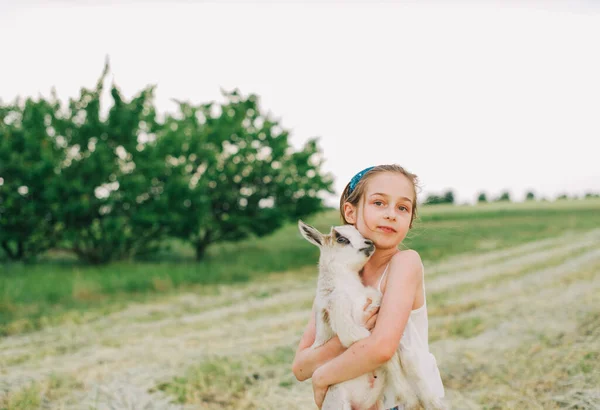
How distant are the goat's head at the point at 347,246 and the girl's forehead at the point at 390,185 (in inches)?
8.9

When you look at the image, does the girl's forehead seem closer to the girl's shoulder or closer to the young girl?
the young girl

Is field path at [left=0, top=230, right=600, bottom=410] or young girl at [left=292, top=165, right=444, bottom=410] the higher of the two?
young girl at [left=292, top=165, right=444, bottom=410]

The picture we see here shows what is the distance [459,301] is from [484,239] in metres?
12.8

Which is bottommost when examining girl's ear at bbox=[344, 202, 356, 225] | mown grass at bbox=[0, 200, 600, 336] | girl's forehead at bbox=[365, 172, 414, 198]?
mown grass at bbox=[0, 200, 600, 336]

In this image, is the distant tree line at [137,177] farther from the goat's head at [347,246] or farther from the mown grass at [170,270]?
the goat's head at [347,246]

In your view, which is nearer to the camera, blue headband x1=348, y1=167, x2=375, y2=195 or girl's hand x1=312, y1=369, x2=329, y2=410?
girl's hand x1=312, y1=369, x2=329, y2=410

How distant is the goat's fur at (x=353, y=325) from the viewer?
93.1 inches

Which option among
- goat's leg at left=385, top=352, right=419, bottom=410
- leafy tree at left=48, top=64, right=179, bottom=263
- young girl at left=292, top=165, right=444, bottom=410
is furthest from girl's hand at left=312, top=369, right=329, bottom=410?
leafy tree at left=48, top=64, right=179, bottom=263

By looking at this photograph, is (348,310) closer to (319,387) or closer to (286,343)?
(319,387)

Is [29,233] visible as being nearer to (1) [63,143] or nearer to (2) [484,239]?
(1) [63,143]

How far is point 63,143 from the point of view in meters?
14.4

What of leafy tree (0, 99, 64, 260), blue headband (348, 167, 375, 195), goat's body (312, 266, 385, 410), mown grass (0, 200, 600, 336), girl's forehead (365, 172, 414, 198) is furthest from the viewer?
leafy tree (0, 99, 64, 260)

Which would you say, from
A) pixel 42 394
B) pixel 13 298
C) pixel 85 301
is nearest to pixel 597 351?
pixel 42 394

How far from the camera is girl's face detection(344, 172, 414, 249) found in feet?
8.00
